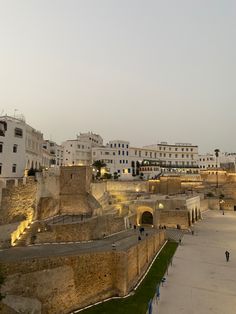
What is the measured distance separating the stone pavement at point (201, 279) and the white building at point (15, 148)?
21221 mm

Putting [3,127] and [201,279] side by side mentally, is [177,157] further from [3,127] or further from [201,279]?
[201,279]

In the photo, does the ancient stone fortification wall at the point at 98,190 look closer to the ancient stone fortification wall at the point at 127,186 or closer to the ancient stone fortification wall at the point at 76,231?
the ancient stone fortification wall at the point at 127,186

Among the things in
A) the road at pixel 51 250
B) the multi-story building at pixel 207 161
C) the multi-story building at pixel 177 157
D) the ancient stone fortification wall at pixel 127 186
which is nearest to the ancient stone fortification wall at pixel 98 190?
the ancient stone fortification wall at pixel 127 186

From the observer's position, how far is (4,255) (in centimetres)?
1966

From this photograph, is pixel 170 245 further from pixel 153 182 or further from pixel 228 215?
pixel 153 182

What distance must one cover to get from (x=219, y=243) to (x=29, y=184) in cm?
2363

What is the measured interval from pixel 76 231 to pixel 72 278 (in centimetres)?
807

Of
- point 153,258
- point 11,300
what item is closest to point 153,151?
point 153,258

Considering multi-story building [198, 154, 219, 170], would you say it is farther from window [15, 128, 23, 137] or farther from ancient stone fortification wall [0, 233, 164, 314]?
ancient stone fortification wall [0, 233, 164, 314]

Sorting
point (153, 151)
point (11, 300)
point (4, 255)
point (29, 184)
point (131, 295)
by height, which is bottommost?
point (131, 295)

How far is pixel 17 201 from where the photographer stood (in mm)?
28156

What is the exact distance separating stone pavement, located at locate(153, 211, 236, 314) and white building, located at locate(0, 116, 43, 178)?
21221 mm

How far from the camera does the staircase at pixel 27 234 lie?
2417cm

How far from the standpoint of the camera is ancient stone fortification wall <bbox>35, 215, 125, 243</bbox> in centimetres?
2571
